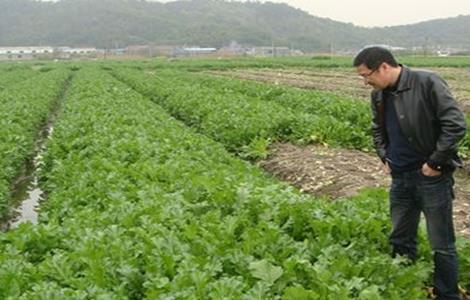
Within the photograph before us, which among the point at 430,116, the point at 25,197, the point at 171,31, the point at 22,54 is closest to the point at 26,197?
the point at 25,197

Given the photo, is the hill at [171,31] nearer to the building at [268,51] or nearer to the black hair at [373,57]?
the building at [268,51]

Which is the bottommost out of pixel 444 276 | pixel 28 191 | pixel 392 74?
pixel 28 191

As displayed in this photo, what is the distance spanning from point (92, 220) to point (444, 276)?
3291 millimetres

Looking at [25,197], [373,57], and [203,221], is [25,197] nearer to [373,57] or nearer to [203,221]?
[203,221]

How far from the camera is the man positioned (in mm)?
4676

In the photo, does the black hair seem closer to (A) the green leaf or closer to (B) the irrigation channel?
(A) the green leaf

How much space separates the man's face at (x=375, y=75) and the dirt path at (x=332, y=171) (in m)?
3.40

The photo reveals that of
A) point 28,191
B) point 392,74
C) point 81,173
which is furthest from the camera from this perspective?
point 28,191

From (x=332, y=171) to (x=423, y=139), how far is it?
5.58m

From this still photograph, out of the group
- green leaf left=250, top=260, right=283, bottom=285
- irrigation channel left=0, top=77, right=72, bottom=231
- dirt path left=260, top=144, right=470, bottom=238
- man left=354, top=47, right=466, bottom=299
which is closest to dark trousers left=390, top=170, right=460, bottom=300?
man left=354, top=47, right=466, bottom=299

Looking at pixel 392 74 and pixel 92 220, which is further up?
pixel 392 74

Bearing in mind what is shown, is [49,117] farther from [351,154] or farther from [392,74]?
[392,74]

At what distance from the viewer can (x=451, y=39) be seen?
183625mm

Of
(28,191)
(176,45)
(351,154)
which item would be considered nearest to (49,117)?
(28,191)
